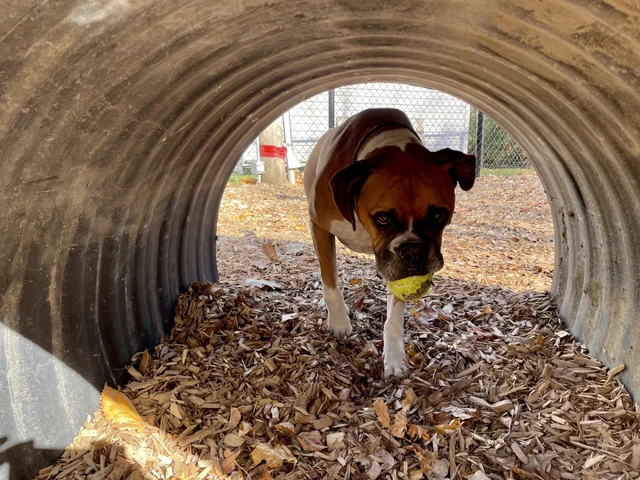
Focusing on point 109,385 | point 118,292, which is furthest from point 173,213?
point 109,385

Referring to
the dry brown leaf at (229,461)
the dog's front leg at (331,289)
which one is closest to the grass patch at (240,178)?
the dog's front leg at (331,289)

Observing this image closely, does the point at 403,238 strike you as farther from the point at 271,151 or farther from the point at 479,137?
the point at 479,137

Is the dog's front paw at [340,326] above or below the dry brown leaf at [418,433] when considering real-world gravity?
above

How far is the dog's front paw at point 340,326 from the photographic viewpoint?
11.7ft

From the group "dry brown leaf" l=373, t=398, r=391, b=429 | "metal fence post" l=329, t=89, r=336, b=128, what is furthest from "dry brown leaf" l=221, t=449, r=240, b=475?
"metal fence post" l=329, t=89, r=336, b=128

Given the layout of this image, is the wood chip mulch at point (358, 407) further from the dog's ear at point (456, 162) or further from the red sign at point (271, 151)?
the red sign at point (271, 151)

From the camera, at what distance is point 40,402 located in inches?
88.1

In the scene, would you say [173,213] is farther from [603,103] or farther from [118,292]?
[603,103]

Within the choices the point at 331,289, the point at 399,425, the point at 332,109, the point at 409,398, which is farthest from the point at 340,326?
the point at 332,109

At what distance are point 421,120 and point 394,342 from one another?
9643mm

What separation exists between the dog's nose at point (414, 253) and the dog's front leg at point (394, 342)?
55 cm

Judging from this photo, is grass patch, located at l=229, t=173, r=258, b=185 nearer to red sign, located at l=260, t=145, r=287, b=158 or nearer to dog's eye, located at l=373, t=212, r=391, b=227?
red sign, located at l=260, t=145, r=287, b=158

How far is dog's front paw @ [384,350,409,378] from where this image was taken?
3066 millimetres

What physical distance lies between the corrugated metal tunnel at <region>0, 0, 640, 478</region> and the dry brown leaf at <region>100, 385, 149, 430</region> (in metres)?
0.07
